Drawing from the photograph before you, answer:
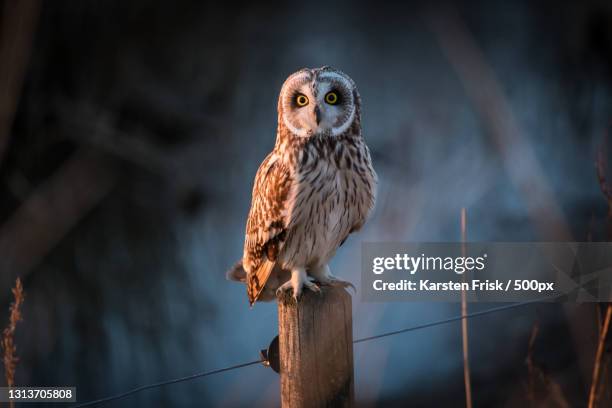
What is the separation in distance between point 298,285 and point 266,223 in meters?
0.17

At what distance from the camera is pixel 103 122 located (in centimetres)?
186

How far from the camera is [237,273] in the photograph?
1.69m

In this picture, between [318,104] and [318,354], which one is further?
[318,104]

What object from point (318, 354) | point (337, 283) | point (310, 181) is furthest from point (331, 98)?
point (318, 354)

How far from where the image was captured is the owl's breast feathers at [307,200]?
1.37 m

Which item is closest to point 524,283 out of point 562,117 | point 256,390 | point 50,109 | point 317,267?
point 317,267

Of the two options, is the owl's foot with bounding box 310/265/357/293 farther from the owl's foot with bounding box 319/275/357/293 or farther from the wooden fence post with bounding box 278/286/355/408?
the wooden fence post with bounding box 278/286/355/408

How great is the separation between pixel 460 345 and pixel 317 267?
1070 mm

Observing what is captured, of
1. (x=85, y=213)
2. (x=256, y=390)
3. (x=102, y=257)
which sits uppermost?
(x=85, y=213)

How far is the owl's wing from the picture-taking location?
4.58 ft

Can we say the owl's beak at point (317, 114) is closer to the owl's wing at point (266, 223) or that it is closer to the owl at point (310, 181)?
the owl at point (310, 181)

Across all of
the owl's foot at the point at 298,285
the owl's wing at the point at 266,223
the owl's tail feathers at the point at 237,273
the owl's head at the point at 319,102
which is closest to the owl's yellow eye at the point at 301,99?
the owl's head at the point at 319,102

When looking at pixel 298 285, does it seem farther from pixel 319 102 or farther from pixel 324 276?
pixel 319 102

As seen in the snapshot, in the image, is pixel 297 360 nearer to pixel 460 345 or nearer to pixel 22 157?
pixel 22 157
